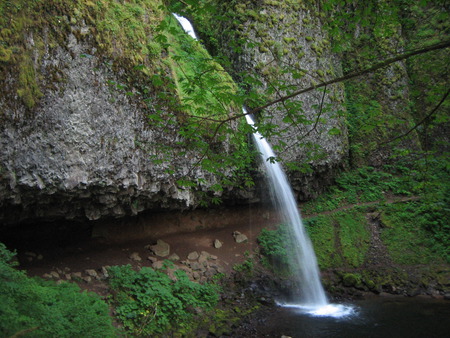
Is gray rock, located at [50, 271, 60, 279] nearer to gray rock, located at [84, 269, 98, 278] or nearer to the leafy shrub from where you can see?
gray rock, located at [84, 269, 98, 278]

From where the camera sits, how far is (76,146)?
6.13m

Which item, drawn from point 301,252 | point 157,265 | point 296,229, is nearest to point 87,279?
point 157,265

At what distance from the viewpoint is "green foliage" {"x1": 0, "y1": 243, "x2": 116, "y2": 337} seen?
3.68 meters

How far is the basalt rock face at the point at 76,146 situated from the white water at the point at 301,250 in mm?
3325

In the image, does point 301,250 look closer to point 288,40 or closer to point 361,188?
point 361,188

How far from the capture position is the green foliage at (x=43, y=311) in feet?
12.1

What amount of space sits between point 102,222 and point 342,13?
7.59m

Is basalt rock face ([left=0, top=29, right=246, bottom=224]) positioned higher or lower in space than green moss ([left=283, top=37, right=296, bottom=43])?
lower

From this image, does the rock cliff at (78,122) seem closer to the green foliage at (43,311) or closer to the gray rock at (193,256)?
the green foliage at (43,311)

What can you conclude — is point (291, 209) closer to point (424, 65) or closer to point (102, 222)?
point (102, 222)

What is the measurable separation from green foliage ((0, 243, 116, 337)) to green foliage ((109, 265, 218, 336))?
926 millimetres

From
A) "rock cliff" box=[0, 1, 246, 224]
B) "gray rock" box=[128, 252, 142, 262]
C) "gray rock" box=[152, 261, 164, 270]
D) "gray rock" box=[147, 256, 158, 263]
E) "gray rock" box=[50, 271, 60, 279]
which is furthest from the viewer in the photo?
"gray rock" box=[147, 256, 158, 263]

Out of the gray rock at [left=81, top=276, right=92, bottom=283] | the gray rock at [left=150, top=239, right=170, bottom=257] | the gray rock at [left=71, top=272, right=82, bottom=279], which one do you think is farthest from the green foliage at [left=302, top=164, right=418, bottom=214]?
the gray rock at [left=71, top=272, right=82, bottom=279]

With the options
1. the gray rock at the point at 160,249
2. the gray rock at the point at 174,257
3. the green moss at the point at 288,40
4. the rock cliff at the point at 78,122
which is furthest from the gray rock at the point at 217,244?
the green moss at the point at 288,40
